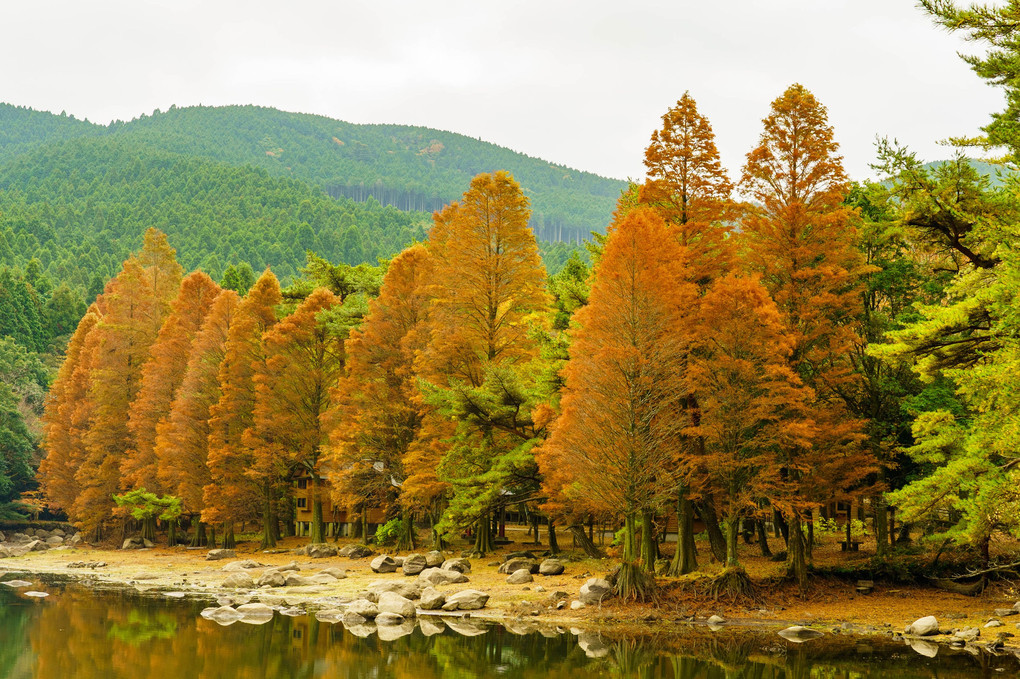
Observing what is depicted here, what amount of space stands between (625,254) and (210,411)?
31121mm

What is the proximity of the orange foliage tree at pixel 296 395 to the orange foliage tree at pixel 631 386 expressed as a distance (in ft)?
77.8

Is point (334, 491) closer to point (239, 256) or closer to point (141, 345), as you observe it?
point (141, 345)

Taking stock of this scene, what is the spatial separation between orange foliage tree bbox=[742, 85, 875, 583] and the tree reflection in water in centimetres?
625

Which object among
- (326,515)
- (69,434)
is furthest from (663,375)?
(69,434)

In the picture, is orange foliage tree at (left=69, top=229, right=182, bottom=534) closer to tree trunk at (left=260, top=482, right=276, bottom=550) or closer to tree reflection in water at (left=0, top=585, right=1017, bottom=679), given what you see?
tree trunk at (left=260, top=482, right=276, bottom=550)

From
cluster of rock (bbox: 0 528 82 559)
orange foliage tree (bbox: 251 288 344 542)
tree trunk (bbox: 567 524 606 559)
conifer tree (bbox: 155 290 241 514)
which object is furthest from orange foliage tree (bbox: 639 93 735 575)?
cluster of rock (bbox: 0 528 82 559)

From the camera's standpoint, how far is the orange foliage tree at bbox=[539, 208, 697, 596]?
27375 millimetres

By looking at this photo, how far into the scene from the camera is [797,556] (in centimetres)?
2862

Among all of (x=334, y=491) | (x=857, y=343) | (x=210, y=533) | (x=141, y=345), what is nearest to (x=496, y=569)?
(x=334, y=491)

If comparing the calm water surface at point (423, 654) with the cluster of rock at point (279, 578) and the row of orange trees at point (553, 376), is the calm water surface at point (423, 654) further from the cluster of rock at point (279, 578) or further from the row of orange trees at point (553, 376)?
the cluster of rock at point (279, 578)

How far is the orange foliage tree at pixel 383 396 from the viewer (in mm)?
A: 43500

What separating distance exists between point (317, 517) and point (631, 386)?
27.4 m

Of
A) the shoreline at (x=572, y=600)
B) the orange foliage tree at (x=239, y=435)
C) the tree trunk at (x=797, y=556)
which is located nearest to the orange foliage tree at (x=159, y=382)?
the orange foliage tree at (x=239, y=435)

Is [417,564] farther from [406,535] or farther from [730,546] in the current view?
[730,546]
